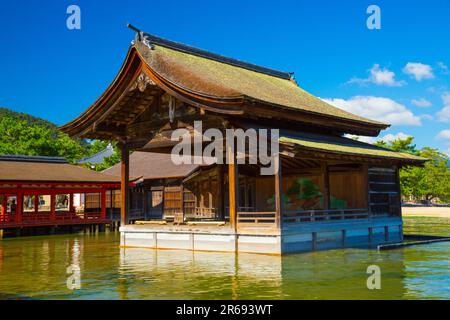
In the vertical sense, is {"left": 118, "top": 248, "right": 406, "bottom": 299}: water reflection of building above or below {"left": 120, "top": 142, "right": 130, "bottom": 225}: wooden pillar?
below

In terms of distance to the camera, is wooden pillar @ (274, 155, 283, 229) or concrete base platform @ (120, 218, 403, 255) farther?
concrete base platform @ (120, 218, 403, 255)

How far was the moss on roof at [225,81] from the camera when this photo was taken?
20.1 m

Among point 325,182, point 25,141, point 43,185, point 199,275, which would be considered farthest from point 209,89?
point 25,141

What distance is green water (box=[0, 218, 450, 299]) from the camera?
12.4 metres

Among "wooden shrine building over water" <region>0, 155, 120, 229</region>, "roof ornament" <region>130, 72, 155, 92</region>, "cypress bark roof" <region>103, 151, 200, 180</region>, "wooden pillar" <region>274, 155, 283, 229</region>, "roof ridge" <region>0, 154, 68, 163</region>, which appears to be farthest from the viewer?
"cypress bark roof" <region>103, 151, 200, 180</region>

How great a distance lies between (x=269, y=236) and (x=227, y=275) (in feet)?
14.8

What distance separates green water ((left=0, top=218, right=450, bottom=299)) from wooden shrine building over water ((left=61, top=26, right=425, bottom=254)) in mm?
1087

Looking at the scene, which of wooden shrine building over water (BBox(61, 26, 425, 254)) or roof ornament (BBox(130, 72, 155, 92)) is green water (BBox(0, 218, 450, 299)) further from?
roof ornament (BBox(130, 72, 155, 92))


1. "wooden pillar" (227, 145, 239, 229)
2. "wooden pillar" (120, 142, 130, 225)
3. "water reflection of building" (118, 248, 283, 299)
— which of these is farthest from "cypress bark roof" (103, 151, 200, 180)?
"water reflection of building" (118, 248, 283, 299)

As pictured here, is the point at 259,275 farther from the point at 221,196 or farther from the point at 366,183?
the point at 221,196

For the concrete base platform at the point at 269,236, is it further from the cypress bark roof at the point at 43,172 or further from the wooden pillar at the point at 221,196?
the cypress bark roof at the point at 43,172

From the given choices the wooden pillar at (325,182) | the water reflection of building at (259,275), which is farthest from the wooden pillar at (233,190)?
the wooden pillar at (325,182)
